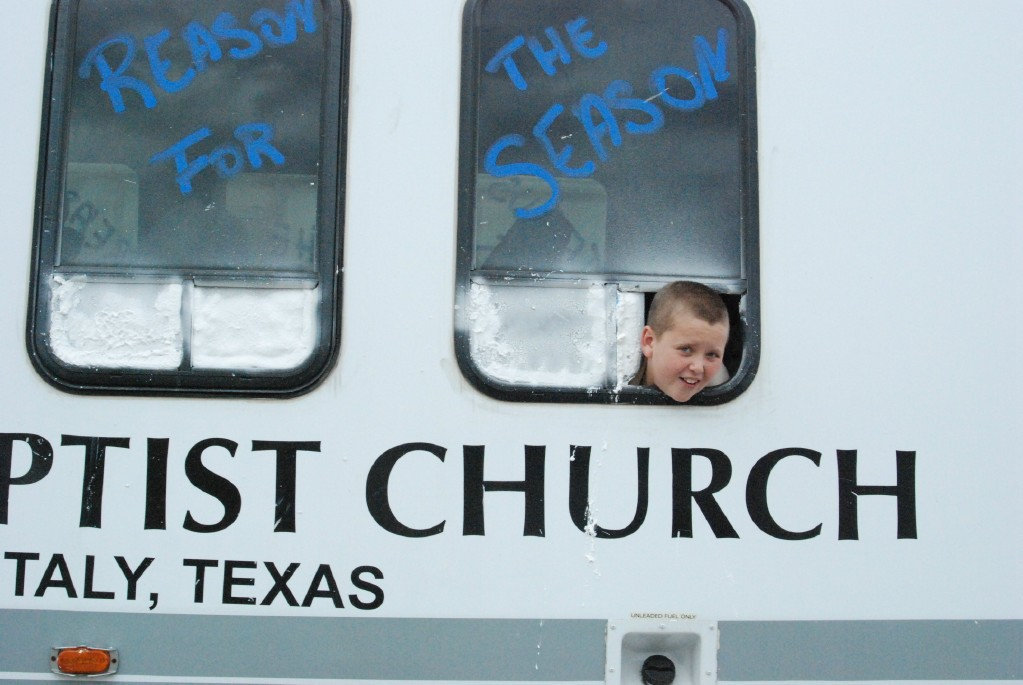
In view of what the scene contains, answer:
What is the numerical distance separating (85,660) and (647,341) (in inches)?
51.8

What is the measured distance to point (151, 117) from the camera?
2.09 metres

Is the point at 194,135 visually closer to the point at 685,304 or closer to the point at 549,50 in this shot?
the point at 549,50

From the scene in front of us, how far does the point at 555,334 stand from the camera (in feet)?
6.75

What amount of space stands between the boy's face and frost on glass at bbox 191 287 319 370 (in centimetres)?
70

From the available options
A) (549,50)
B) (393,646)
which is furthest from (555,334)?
(393,646)

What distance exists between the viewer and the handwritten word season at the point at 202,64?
2086mm

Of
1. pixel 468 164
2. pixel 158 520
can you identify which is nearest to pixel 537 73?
pixel 468 164

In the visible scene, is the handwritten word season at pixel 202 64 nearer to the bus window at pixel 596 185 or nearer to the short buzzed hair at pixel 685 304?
the bus window at pixel 596 185

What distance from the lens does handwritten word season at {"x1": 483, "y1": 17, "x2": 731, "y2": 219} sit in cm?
210

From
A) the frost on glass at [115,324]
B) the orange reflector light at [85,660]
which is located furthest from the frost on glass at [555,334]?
the orange reflector light at [85,660]

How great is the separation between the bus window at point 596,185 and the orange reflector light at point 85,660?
932 mm

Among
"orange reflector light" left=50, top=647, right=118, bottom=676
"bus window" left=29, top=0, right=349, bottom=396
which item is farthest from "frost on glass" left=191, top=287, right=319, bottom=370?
"orange reflector light" left=50, top=647, right=118, bottom=676

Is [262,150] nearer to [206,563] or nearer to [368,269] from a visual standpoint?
[368,269]

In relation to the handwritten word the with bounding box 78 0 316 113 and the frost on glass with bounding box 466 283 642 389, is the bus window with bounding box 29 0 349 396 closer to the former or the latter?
the handwritten word the with bounding box 78 0 316 113
